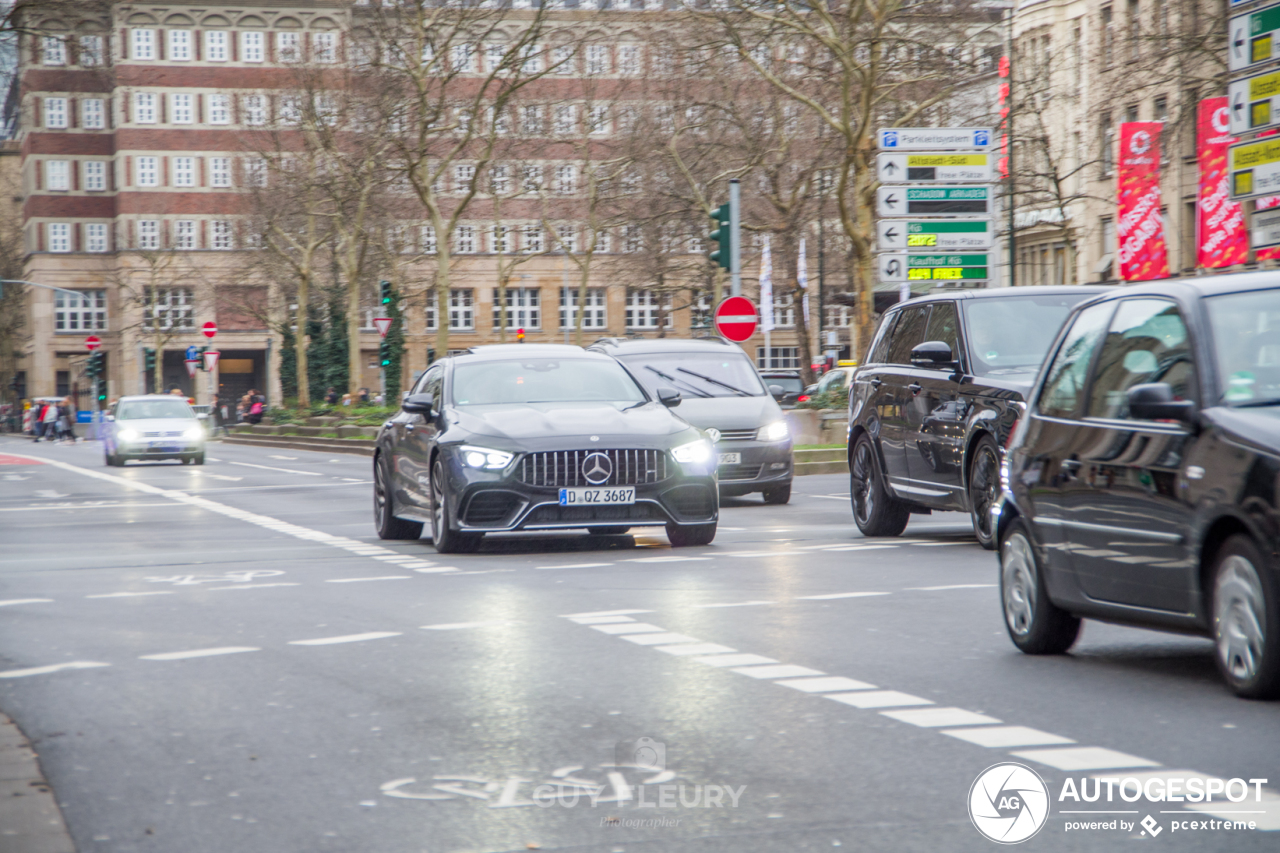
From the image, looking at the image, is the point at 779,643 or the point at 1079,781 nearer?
the point at 1079,781

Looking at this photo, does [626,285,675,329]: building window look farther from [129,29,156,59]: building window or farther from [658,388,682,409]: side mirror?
[658,388,682,409]: side mirror

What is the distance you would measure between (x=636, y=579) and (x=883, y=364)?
4.35m

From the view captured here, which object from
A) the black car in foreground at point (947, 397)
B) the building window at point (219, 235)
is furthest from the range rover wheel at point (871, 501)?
the building window at point (219, 235)

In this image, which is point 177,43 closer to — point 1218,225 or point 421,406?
point 1218,225

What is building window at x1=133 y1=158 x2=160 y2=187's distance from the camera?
101m

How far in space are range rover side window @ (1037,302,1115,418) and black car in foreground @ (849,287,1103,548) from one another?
14.5ft

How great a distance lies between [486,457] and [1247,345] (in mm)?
7333

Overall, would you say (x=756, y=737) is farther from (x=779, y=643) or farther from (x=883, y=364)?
(x=883, y=364)

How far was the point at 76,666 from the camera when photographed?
8312 mm

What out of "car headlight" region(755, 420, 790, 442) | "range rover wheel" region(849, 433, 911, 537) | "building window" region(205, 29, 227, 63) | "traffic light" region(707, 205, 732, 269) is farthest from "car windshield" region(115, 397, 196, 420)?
"building window" region(205, 29, 227, 63)

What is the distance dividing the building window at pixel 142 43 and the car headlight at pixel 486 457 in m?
91.6

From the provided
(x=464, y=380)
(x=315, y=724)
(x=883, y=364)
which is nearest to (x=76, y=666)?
(x=315, y=724)

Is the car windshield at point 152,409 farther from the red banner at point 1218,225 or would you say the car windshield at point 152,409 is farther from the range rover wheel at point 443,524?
the range rover wheel at point 443,524

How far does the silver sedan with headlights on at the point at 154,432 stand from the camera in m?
40.5
